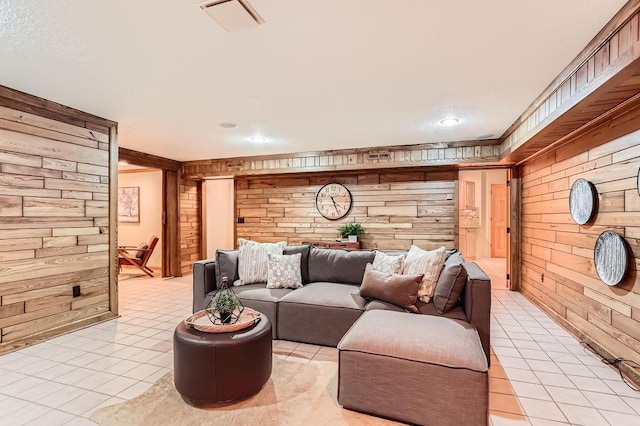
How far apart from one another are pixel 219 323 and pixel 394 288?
1437 mm

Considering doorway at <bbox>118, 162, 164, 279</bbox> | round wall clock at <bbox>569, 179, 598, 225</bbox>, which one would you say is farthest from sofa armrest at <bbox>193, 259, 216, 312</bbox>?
doorway at <bbox>118, 162, 164, 279</bbox>

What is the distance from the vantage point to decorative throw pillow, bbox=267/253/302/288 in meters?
3.51

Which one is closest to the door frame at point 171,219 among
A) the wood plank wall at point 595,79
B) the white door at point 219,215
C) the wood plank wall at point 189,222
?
the wood plank wall at point 189,222

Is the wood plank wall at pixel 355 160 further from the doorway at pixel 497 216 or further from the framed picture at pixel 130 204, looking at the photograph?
the doorway at pixel 497 216

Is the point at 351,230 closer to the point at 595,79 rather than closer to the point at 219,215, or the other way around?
the point at 219,215

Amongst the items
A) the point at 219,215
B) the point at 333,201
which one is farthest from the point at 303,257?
the point at 219,215

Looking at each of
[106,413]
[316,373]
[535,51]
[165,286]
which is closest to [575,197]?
[535,51]

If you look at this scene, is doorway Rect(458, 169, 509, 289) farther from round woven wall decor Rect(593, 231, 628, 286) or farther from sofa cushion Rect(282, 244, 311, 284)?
sofa cushion Rect(282, 244, 311, 284)

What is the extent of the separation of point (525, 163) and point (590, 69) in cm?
303

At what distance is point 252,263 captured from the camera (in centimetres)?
369

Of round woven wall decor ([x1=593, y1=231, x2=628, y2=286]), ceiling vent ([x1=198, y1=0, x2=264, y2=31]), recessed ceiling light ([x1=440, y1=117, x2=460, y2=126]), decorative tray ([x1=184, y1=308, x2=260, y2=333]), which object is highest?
ceiling vent ([x1=198, y1=0, x2=264, y2=31])

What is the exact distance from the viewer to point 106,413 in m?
2.02

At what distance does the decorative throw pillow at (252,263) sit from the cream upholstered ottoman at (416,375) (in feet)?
5.63

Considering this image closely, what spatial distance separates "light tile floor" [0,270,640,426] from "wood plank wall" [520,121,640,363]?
0.89ft
